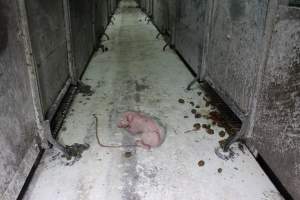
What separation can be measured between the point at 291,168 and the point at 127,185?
872 millimetres

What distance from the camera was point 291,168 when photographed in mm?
1334

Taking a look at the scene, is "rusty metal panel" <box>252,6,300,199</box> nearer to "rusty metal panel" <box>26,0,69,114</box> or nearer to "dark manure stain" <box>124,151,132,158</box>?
"dark manure stain" <box>124,151,132,158</box>

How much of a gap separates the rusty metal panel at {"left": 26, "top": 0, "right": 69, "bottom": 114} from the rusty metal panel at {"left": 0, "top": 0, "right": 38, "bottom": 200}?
0.25m

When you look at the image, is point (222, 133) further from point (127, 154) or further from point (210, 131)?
point (127, 154)

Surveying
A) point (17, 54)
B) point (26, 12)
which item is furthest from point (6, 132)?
point (26, 12)

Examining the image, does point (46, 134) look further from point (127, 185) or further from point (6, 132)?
point (127, 185)

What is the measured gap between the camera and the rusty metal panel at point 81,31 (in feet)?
9.47

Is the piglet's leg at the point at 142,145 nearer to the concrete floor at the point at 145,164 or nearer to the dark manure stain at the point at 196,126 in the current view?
the concrete floor at the point at 145,164

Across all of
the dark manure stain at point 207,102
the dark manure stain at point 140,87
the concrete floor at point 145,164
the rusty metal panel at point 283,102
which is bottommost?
the concrete floor at point 145,164

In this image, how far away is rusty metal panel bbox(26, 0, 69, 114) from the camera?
1709 mm

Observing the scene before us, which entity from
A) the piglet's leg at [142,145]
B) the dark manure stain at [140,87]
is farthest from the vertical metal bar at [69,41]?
the piglet's leg at [142,145]

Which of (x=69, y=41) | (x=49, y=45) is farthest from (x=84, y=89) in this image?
(x=49, y=45)

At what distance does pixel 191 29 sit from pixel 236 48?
1330mm

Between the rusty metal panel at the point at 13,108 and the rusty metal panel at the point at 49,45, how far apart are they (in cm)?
25
